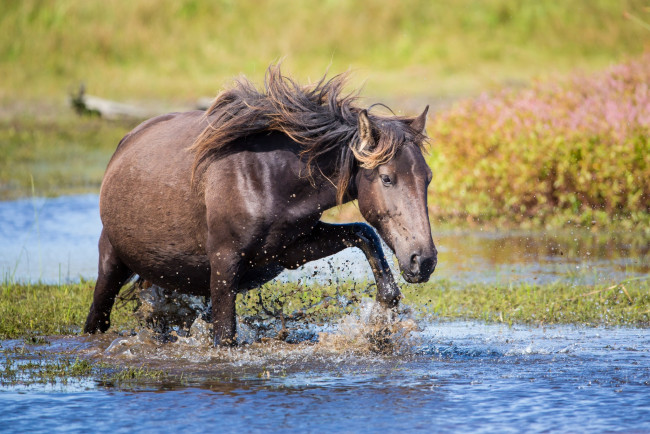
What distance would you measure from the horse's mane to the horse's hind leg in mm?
1280

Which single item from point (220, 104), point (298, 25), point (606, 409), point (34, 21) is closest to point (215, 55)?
point (298, 25)

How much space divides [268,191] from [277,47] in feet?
65.1

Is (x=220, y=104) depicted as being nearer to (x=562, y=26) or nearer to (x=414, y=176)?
(x=414, y=176)

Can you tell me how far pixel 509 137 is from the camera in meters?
12.0

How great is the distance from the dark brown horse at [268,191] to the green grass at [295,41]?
15992 mm

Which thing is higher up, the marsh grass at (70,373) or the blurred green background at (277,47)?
the blurred green background at (277,47)

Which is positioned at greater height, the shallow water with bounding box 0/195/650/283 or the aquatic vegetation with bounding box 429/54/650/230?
the aquatic vegetation with bounding box 429/54/650/230

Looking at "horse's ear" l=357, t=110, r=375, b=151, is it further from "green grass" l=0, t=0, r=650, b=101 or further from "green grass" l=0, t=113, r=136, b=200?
"green grass" l=0, t=0, r=650, b=101

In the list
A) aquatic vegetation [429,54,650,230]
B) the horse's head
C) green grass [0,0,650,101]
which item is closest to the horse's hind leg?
the horse's head

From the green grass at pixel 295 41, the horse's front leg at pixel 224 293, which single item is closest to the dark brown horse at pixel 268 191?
the horse's front leg at pixel 224 293

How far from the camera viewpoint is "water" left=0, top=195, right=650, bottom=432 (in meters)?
4.86

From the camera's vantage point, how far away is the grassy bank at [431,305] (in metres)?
7.23

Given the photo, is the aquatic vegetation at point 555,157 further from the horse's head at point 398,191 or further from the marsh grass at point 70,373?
the marsh grass at point 70,373

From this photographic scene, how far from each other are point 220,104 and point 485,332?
2.46 metres
